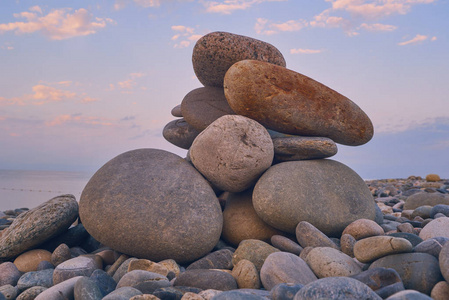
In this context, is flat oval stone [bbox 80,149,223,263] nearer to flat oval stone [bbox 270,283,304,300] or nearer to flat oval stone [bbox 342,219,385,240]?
flat oval stone [bbox 342,219,385,240]

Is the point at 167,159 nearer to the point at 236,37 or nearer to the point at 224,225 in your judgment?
the point at 224,225

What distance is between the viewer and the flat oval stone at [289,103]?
568cm

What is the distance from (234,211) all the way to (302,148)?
4.55 ft

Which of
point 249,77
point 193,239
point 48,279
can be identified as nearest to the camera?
point 48,279

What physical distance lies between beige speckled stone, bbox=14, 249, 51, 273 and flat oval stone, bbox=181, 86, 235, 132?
2989 mm

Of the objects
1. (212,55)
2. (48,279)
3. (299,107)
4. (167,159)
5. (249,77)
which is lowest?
(48,279)

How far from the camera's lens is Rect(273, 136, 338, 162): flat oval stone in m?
5.75

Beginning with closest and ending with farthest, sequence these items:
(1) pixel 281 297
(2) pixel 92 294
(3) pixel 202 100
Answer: (1) pixel 281 297 < (2) pixel 92 294 < (3) pixel 202 100

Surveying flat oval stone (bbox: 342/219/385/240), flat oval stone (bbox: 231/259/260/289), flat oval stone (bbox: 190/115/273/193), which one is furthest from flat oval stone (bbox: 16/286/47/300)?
flat oval stone (bbox: 342/219/385/240)

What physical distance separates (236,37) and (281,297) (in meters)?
4.31

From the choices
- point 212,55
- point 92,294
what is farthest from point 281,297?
point 212,55

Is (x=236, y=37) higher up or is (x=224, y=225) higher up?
(x=236, y=37)

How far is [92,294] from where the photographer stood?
3609 mm

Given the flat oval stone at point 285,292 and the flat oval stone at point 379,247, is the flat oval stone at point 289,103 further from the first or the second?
the flat oval stone at point 285,292
